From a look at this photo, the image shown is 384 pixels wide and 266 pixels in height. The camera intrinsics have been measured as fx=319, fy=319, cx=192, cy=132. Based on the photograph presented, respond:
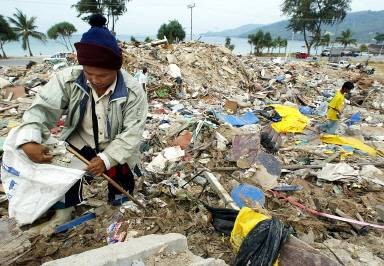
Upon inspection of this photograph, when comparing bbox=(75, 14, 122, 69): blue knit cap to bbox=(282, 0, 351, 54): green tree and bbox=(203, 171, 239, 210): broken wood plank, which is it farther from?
bbox=(282, 0, 351, 54): green tree

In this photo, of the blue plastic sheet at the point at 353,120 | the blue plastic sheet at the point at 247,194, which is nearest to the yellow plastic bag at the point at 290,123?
the blue plastic sheet at the point at 353,120

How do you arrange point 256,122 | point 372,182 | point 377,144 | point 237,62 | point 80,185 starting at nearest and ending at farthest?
point 80,185
point 372,182
point 377,144
point 256,122
point 237,62

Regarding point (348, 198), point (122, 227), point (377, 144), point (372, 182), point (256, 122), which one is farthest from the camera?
point (256, 122)

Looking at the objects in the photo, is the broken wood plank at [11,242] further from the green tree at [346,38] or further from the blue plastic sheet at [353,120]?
the green tree at [346,38]

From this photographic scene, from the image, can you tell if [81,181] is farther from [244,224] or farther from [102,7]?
[102,7]

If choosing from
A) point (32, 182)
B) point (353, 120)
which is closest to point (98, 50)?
point (32, 182)

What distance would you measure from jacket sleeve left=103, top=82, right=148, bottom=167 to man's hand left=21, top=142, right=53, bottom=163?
0.36m

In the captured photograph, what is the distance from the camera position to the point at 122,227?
2729mm

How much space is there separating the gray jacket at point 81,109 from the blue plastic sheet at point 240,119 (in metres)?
4.85

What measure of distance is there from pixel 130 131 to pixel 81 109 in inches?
14.6

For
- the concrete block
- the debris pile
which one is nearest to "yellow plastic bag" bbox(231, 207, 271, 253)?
the debris pile

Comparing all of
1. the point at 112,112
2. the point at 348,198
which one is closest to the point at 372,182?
the point at 348,198

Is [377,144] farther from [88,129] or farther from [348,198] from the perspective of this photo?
[88,129]

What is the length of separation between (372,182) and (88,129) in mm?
3995
